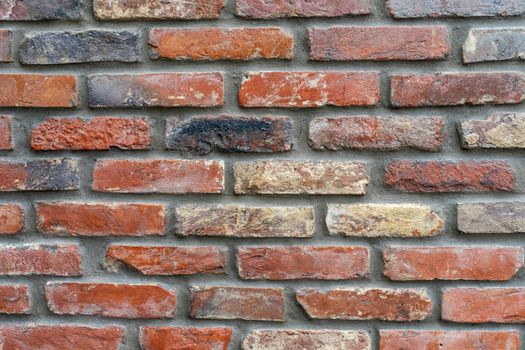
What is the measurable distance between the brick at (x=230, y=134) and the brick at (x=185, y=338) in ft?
1.15

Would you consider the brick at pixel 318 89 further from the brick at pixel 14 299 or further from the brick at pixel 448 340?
the brick at pixel 14 299

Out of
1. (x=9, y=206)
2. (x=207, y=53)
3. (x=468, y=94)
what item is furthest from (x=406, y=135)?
(x=9, y=206)

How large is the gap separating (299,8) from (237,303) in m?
0.58

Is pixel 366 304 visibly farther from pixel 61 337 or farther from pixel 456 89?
pixel 61 337

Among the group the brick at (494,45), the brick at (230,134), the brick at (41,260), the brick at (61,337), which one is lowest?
the brick at (61,337)

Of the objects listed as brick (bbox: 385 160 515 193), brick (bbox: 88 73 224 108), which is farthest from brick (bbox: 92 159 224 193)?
brick (bbox: 385 160 515 193)

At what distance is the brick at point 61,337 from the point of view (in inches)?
39.0

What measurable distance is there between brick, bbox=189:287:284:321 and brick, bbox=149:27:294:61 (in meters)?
0.45

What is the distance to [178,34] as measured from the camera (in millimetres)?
952

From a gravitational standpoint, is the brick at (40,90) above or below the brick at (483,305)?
above

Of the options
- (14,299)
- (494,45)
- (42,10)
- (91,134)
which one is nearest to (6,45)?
(42,10)

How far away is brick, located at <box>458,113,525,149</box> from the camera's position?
0.93 metres

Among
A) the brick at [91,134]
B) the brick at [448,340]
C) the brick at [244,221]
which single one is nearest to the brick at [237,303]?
the brick at [244,221]

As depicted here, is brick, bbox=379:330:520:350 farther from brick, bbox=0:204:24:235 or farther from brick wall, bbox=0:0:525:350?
brick, bbox=0:204:24:235
